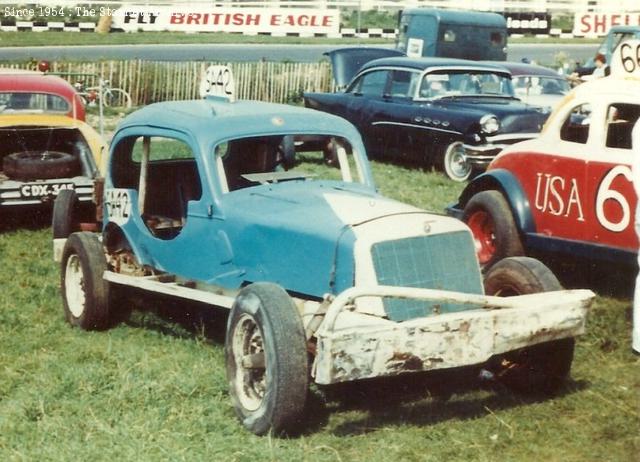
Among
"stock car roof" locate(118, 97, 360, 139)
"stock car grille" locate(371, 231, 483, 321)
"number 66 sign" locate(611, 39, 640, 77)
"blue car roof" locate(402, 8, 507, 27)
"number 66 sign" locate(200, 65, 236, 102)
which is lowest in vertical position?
"stock car grille" locate(371, 231, 483, 321)

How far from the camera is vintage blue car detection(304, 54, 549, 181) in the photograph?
1245cm

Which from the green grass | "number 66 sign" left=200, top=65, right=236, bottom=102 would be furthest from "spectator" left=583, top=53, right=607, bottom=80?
"number 66 sign" left=200, top=65, right=236, bottom=102

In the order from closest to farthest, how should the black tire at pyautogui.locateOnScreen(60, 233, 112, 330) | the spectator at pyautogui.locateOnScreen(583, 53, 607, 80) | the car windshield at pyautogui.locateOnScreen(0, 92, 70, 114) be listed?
the black tire at pyautogui.locateOnScreen(60, 233, 112, 330), the car windshield at pyautogui.locateOnScreen(0, 92, 70, 114), the spectator at pyautogui.locateOnScreen(583, 53, 607, 80)

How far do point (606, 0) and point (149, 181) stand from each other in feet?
126

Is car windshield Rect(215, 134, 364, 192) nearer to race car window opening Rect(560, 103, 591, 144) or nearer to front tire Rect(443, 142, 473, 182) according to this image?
race car window opening Rect(560, 103, 591, 144)

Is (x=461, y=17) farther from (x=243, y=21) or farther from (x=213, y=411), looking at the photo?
(x=243, y=21)

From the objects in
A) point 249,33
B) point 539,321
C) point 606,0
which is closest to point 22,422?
point 539,321

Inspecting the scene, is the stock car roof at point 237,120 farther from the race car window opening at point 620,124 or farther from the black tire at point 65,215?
the race car window opening at point 620,124

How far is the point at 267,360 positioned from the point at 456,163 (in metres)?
8.51

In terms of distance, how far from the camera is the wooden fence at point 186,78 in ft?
67.9

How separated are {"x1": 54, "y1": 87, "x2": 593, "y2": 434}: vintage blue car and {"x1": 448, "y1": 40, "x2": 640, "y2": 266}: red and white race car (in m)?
1.63

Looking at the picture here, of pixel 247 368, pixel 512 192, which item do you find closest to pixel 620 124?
pixel 512 192

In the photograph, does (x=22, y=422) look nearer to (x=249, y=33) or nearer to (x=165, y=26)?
(x=165, y=26)

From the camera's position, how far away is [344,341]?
444 centimetres
